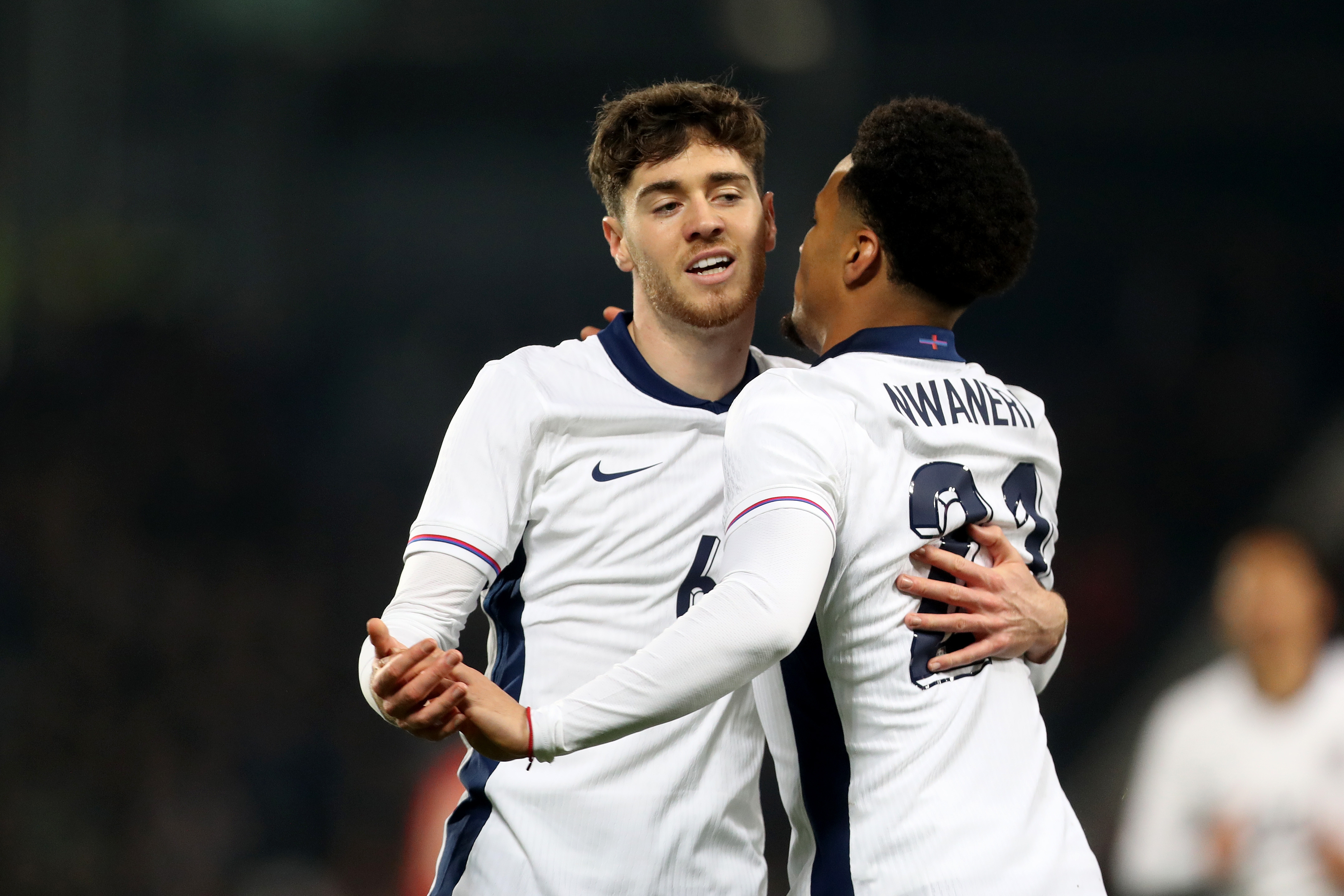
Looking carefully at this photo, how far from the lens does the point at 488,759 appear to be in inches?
83.3

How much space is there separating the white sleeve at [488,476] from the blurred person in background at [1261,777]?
3584mm

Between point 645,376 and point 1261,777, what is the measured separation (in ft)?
11.4

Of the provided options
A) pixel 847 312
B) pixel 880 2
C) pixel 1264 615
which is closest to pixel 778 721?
pixel 847 312

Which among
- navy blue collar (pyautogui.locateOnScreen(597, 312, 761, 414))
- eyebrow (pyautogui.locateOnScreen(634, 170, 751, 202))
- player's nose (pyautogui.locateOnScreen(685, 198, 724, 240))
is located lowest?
navy blue collar (pyautogui.locateOnScreen(597, 312, 761, 414))

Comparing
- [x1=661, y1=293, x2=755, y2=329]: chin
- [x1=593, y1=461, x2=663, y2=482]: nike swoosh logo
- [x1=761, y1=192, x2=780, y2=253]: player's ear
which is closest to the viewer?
[x1=593, y1=461, x2=663, y2=482]: nike swoosh logo

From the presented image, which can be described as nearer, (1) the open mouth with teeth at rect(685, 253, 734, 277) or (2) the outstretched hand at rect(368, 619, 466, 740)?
(2) the outstretched hand at rect(368, 619, 466, 740)

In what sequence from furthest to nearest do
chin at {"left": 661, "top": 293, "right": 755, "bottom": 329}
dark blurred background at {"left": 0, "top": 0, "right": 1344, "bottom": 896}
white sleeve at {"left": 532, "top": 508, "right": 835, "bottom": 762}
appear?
dark blurred background at {"left": 0, "top": 0, "right": 1344, "bottom": 896} → chin at {"left": 661, "top": 293, "right": 755, "bottom": 329} → white sleeve at {"left": 532, "top": 508, "right": 835, "bottom": 762}

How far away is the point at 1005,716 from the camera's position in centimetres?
175

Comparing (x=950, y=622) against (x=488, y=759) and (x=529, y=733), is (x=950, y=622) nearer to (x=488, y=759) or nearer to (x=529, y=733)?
(x=529, y=733)

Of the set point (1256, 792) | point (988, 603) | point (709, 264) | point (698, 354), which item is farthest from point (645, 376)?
point (1256, 792)

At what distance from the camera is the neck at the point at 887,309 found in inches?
73.3

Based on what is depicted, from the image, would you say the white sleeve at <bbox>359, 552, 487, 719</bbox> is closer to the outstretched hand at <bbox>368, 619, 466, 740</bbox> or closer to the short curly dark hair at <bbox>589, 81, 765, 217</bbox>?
the outstretched hand at <bbox>368, 619, 466, 740</bbox>

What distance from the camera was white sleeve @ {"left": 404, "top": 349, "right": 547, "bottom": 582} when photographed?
203 cm

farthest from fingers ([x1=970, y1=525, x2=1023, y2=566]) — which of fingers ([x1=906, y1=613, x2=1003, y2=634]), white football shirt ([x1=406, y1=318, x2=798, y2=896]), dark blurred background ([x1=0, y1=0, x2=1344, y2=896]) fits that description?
dark blurred background ([x1=0, y1=0, x2=1344, y2=896])
